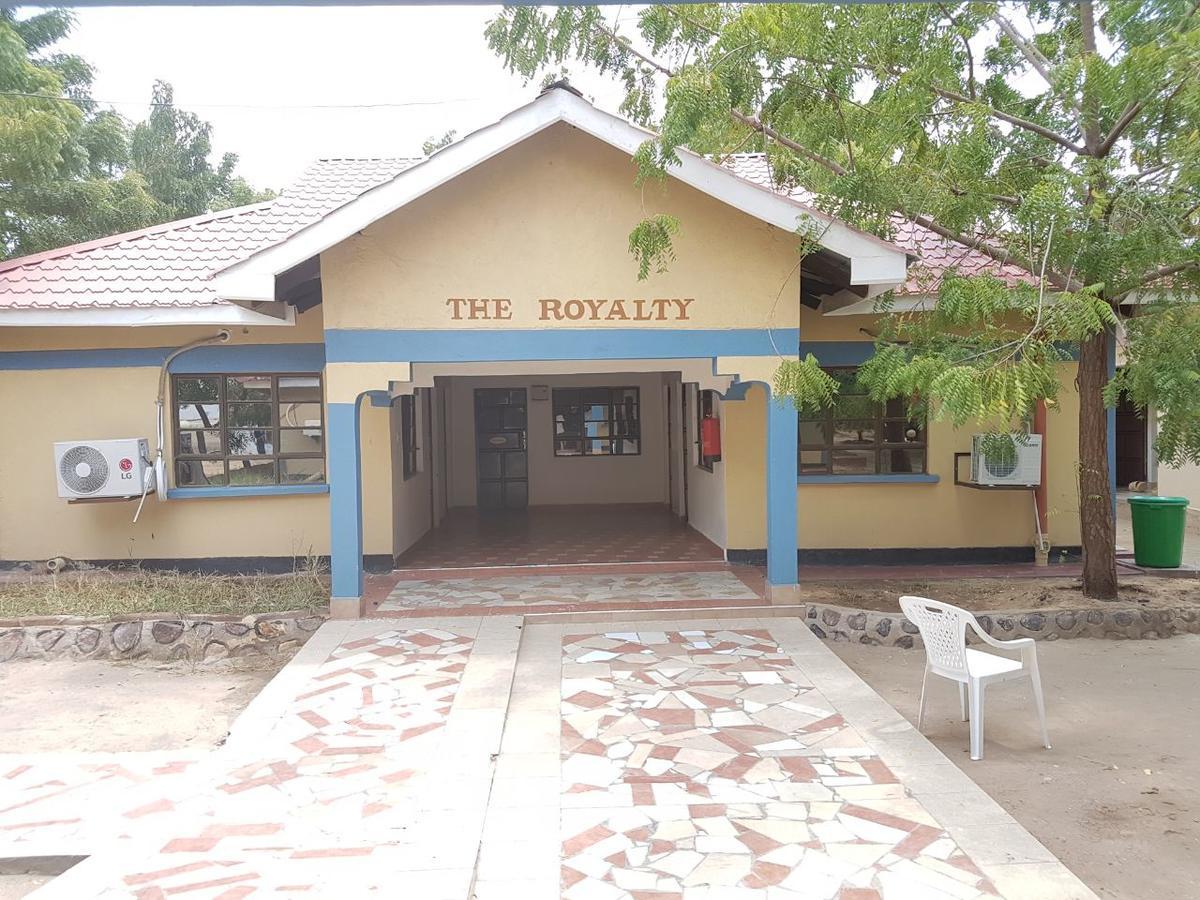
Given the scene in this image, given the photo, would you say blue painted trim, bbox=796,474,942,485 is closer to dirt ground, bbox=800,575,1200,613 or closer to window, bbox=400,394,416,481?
dirt ground, bbox=800,575,1200,613

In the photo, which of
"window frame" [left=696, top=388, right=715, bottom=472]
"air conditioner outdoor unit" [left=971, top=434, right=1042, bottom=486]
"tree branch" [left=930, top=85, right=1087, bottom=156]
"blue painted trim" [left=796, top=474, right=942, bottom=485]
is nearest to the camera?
"tree branch" [left=930, top=85, right=1087, bottom=156]

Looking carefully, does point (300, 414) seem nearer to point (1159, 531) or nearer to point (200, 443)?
point (200, 443)

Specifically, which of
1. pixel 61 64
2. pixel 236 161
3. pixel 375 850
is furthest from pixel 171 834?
pixel 236 161

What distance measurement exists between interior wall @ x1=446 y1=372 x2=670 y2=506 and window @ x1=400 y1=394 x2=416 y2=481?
3.04 meters

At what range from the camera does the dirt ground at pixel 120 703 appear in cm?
602

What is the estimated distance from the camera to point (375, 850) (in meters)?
4.11

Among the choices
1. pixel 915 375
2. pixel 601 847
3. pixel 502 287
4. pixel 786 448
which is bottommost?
pixel 601 847

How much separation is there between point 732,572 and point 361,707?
4670 millimetres

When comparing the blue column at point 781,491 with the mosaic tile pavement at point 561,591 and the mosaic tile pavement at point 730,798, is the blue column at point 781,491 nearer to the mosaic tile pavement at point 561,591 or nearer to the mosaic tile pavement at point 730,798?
the mosaic tile pavement at point 561,591

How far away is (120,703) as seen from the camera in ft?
22.0

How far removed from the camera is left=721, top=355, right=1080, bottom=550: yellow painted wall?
409 inches

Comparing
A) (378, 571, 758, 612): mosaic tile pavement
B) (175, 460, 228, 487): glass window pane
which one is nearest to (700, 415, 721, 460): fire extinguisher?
(378, 571, 758, 612): mosaic tile pavement

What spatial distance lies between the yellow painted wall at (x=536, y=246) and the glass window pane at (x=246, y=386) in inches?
108

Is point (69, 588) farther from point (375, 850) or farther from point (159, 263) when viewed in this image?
point (375, 850)
